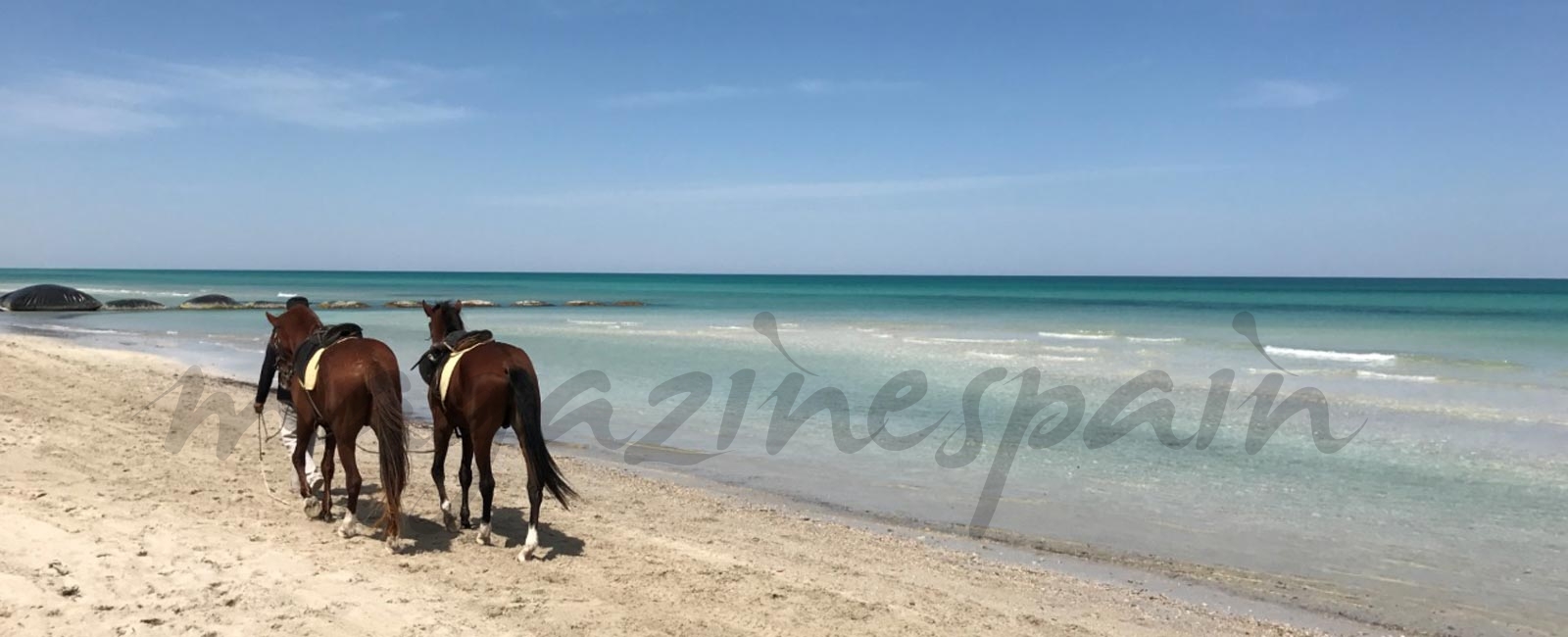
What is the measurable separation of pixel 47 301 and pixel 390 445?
133 ft

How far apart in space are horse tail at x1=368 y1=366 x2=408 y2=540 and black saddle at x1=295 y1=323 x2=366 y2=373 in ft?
2.03

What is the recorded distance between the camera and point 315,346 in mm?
6418

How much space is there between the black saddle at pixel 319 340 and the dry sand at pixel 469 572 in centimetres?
117

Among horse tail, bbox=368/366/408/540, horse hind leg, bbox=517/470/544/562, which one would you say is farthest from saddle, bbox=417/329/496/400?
horse hind leg, bbox=517/470/544/562

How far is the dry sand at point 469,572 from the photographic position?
4703mm

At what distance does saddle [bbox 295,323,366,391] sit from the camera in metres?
6.30

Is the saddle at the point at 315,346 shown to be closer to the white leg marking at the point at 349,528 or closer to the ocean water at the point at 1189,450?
the white leg marking at the point at 349,528

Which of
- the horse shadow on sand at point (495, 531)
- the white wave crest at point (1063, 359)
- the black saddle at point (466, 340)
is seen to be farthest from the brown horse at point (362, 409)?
the white wave crest at point (1063, 359)

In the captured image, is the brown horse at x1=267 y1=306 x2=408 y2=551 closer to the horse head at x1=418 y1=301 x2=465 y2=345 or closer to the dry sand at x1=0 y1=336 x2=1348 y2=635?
the dry sand at x1=0 y1=336 x2=1348 y2=635

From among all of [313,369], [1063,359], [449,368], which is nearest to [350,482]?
[313,369]

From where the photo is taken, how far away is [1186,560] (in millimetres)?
6883

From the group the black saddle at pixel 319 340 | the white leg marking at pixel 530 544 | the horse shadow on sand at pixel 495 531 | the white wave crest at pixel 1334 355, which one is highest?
the black saddle at pixel 319 340

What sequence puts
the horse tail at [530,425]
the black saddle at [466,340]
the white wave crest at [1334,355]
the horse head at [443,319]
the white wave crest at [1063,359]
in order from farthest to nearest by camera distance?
1. the white wave crest at [1334,355]
2. the white wave crest at [1063,359]
3. the horse head at [443,319]
4. the black saddle at [466,340]
5. the horse tail at [530,425]

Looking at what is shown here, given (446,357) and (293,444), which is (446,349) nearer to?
(446,357)
